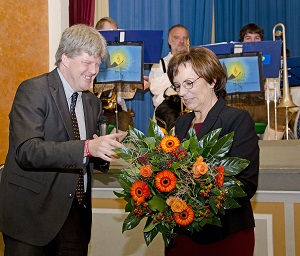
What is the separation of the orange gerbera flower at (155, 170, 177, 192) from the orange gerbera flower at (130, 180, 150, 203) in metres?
0.05

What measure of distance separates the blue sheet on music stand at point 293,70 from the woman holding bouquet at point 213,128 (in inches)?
147

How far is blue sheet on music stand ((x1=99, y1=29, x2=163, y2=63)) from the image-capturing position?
5094 mm

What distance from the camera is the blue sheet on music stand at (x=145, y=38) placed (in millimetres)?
5094

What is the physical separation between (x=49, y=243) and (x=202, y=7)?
606 cm

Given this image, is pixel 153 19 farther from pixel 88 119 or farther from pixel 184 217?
pixel 184 217

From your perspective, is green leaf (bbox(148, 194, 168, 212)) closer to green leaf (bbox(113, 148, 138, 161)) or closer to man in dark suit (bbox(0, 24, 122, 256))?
green leaf (bbox(113, 148, 138, 161))

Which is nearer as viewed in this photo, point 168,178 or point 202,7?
Answer: point 168,178

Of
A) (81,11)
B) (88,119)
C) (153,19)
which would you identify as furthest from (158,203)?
(153,19)

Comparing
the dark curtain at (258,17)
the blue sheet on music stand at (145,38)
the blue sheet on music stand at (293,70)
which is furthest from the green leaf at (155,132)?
the dark curtain at (258,17)

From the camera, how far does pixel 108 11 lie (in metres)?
7.98

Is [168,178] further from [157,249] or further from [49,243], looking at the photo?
[157,249]

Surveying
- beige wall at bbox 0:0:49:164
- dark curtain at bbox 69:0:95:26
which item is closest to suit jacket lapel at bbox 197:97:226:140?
beige wall at bbox 0:0:49:164

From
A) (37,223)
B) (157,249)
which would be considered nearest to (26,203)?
(37,223)

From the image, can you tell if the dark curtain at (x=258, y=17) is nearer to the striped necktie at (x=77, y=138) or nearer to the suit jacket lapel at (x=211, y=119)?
the striped necktie at (x=77, y=138)
